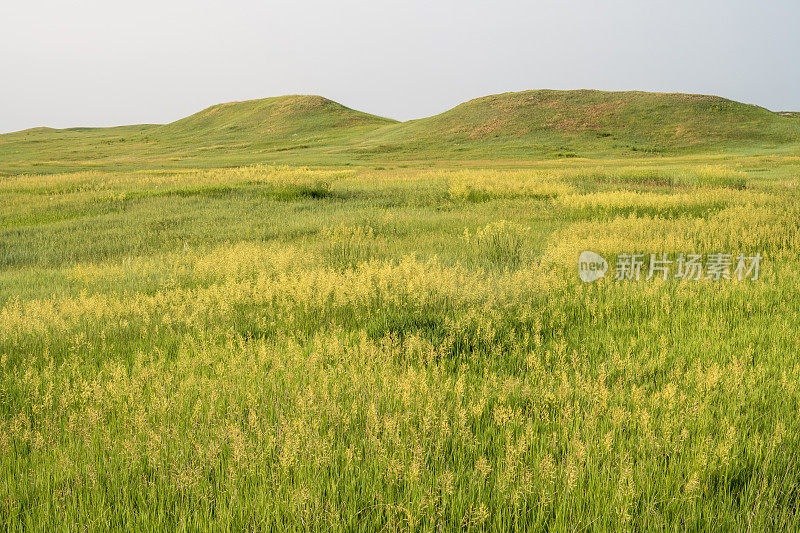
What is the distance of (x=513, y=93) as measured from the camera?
86.9 meters

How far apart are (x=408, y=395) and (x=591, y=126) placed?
2844 inches

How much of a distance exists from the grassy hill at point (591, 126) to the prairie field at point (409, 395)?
4866cm

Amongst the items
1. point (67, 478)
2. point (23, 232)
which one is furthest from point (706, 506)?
point (23, 232)

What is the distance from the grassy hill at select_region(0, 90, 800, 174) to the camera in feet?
177

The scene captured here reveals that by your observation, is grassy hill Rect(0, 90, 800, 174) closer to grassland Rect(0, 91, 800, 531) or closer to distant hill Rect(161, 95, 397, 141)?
distant hill Rect(161, 95, 397, 141)

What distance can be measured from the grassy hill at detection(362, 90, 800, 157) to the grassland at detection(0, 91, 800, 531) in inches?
1910

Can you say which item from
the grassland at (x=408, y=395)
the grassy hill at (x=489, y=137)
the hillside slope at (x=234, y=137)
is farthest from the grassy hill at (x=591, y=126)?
the grassland at (x=408, y=395)

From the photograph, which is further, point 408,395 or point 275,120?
point 275,120

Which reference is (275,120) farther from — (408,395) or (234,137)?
(408,395)

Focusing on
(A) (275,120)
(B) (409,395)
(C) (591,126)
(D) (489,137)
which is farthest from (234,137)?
(B) (409,395)

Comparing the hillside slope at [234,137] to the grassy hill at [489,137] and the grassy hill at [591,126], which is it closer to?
the grassy hill at [489,137]

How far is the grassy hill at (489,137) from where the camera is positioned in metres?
53.9

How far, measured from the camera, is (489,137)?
219ft

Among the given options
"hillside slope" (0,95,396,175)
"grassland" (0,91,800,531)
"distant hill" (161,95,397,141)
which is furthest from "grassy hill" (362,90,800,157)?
"grassland" (0,91,800,531)
